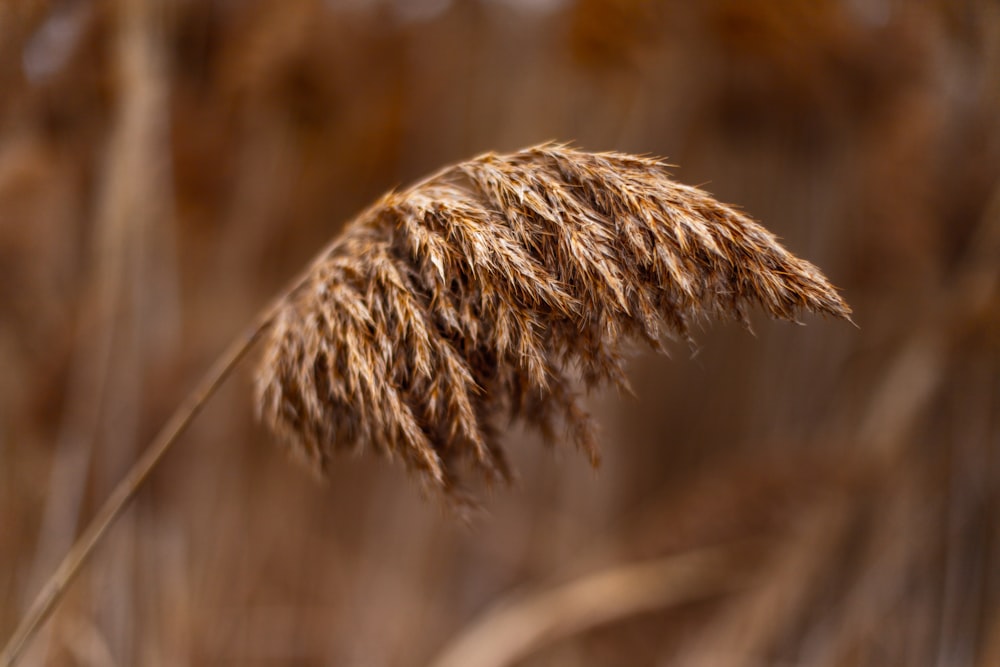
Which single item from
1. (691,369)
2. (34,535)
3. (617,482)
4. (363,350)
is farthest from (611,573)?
(34,535)

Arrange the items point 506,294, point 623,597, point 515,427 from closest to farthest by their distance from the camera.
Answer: point 506,294 → point 515,427 → point 623,597

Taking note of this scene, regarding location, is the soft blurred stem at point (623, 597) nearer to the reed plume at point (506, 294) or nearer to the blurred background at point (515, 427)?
the blurred background at point (515, 427)

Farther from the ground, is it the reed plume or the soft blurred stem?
the reed plume

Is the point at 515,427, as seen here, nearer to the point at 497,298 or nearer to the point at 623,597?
the point at 497,298

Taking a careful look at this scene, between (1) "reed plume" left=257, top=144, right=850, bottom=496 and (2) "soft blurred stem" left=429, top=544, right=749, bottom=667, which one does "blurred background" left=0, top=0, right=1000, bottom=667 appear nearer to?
(2) "soft blurred stem" left=429, top=544, right=749, bottom=667

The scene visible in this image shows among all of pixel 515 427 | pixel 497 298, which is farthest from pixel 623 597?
pixel 497 298

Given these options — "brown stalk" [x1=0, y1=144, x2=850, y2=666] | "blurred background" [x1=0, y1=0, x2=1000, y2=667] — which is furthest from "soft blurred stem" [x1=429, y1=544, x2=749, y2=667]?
"brown stalk" [x1=0, y1=144, x2=850, y2=666]

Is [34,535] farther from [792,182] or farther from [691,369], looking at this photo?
[792,182]

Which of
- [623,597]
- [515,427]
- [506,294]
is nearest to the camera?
[506,294]
